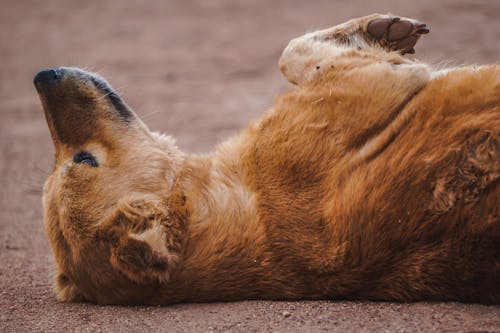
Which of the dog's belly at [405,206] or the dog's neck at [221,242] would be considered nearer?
the dog's belly at [405,206]

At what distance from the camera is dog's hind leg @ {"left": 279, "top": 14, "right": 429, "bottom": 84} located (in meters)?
3.62

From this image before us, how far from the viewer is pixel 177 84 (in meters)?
9.00

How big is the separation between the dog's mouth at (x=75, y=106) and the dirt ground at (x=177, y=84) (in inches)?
29.3

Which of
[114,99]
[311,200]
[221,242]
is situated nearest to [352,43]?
[311,200]

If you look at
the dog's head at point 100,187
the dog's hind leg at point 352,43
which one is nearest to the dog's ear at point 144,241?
the dog's head at point 100,187

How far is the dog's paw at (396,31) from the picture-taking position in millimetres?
3787

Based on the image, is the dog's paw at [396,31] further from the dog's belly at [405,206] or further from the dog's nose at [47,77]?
the dog's nose at [47,77]

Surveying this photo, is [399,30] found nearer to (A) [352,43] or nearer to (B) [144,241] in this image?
(A) [352,43]

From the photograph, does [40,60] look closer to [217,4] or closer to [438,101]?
[217,4]

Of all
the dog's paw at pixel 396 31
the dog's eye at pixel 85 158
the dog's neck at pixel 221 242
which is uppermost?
the dog's paw at pixel 396 31

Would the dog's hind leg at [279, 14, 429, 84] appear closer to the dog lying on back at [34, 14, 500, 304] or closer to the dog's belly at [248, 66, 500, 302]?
the dog lying on back at [34, 14, 500, 304]

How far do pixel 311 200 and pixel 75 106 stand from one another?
57.8 inches

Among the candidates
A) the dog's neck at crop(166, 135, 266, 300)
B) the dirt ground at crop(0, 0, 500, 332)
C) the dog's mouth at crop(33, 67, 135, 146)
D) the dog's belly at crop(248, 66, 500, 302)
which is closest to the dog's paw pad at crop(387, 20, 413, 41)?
the dog's belly at crop(248, 66, 500, 302)

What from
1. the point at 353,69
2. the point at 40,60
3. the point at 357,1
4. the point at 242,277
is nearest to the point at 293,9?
the point at 357,1
